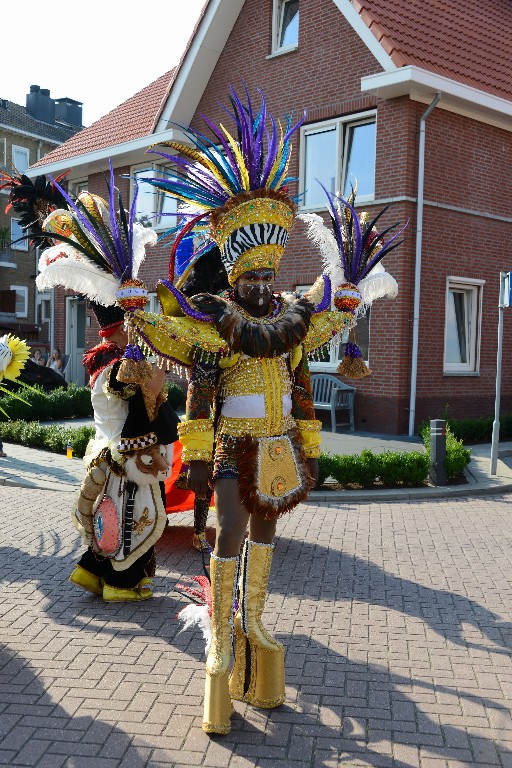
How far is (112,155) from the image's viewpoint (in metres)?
18.5

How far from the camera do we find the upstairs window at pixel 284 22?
15.6 m

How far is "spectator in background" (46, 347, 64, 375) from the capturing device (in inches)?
805

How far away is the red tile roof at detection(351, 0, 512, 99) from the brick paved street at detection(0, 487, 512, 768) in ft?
32.3

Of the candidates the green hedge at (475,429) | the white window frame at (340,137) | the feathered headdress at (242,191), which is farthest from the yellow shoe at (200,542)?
the white window frame at (340,137)

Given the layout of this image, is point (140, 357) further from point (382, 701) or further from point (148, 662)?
point (382, 701)

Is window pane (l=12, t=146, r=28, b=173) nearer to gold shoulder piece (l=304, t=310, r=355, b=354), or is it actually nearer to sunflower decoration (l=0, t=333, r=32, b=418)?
sunflower decoration (l=0, t=333, r=32, b=418)

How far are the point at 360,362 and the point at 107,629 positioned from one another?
2211 mm

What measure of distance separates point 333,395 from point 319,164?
4.90m

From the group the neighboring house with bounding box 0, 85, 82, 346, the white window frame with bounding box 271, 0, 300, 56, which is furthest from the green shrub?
the neighboring house with bounding box 0, 85, 82, 346

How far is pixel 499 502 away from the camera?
8625mm

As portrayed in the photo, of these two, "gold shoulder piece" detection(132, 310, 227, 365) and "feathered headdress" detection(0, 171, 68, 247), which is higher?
"feathered headdress" detection(0, 171, 68, 247)

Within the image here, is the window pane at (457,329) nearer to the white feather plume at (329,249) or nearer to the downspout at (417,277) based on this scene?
the downspout at (417,277)

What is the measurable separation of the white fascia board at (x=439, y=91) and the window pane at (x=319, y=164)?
1.58m

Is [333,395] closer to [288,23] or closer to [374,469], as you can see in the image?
[374,469]
